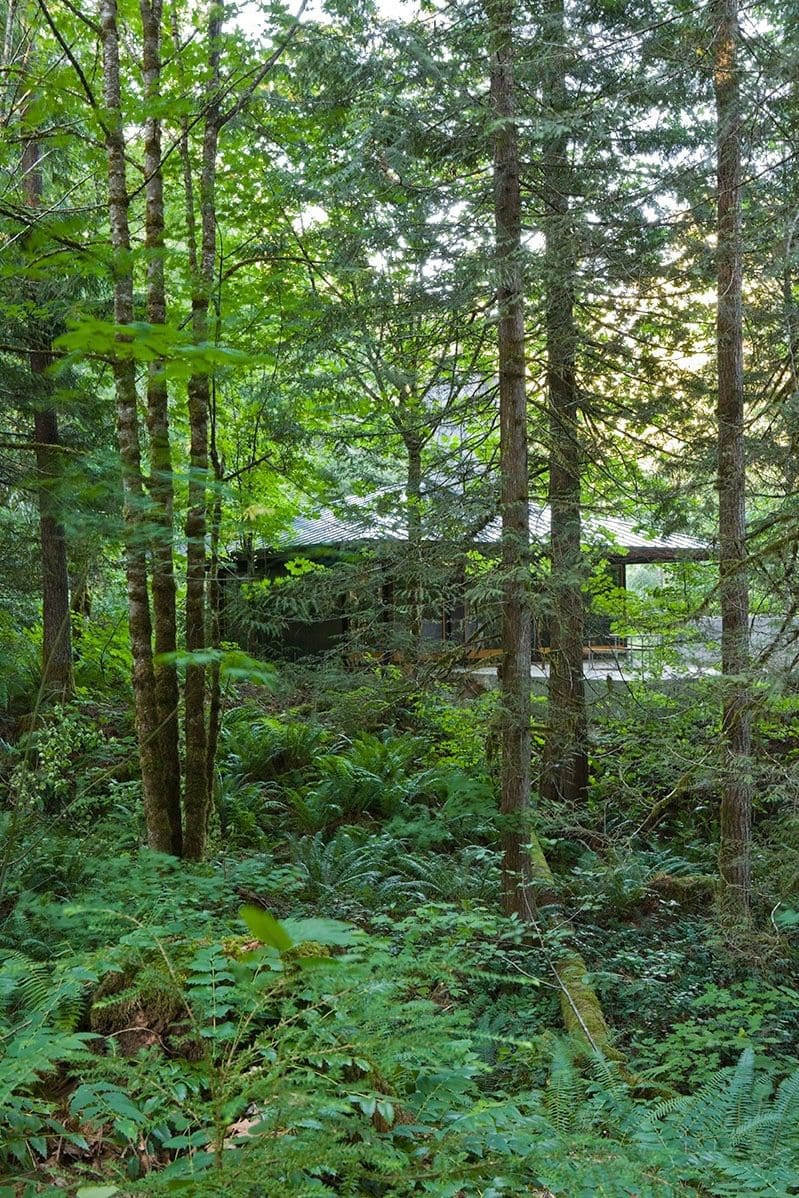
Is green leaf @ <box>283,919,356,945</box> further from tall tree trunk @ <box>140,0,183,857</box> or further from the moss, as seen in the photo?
tall tree trunk @ <box>140,0,183,857</box>

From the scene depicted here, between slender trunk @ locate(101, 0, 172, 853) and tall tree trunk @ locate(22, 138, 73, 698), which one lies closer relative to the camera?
slender trunk @ locate(101, 0, 172, 853)

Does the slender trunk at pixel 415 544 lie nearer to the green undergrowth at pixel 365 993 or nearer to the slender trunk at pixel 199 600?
the green undergrowth at pixel 365 993

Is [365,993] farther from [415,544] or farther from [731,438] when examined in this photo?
[731,438]

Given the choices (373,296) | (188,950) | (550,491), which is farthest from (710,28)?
(188,950)

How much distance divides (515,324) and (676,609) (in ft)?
13.6

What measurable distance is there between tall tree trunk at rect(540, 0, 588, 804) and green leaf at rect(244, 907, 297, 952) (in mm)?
4947

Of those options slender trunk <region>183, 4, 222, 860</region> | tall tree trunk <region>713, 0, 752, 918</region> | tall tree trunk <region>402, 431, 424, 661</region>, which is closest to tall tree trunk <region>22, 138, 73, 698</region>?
slender trunk <region>183, 4, 222, 860</region>

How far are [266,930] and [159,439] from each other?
4174 millimetres

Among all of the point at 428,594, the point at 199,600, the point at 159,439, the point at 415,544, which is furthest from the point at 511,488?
the point at 159,439

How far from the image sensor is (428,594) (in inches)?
283

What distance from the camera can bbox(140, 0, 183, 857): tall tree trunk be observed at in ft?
16.2

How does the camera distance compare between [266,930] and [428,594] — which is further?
[428,594]

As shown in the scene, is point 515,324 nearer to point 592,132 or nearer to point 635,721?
point 592,132

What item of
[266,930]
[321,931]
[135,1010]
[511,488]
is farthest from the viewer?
[511,488]
